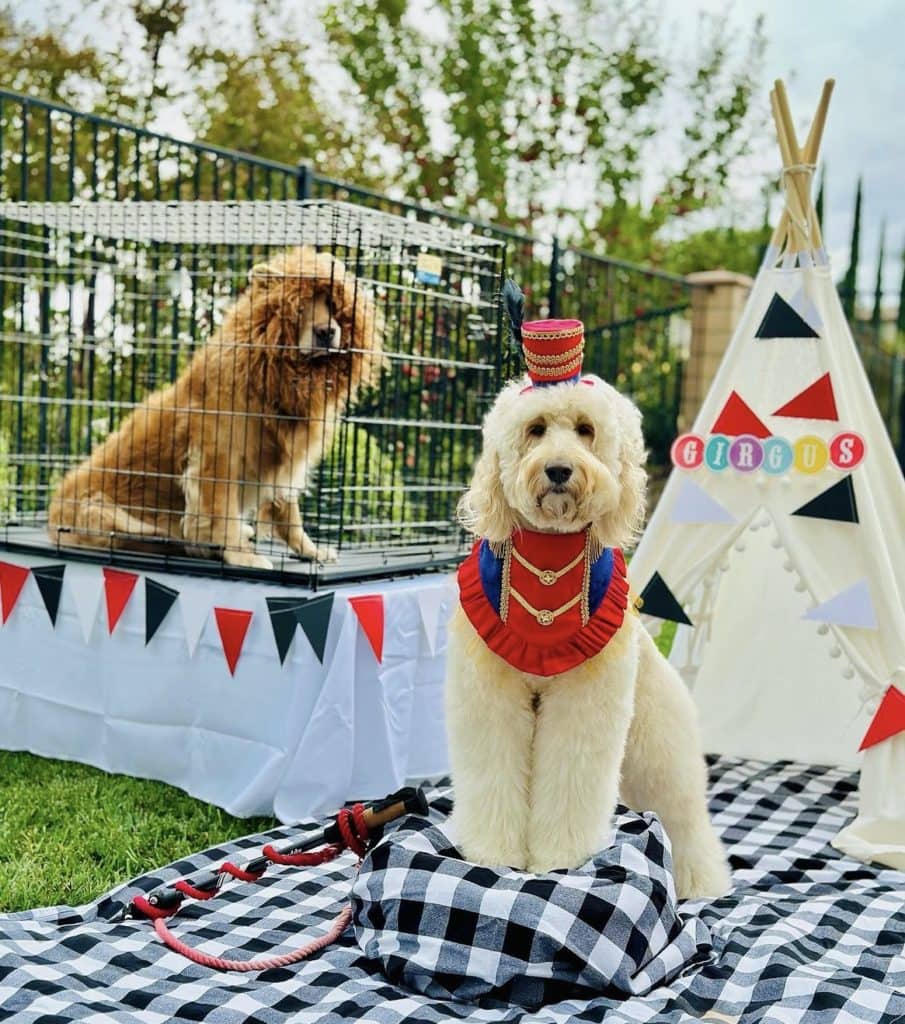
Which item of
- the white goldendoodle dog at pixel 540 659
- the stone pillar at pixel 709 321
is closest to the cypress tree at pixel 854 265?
the stone pillar at pixel 709 321

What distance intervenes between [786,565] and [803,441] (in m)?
0.45

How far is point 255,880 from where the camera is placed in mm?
3299

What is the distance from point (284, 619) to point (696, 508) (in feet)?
5.10

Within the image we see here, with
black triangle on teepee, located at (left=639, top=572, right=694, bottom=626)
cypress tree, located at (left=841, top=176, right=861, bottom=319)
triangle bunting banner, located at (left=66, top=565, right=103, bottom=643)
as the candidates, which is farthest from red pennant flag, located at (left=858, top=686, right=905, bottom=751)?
cypress tree, located at (left=841, top=176, right=861, bottom=319)

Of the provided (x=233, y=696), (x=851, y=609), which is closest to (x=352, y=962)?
(x=233, y=696)

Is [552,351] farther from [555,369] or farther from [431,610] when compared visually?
[431,610]

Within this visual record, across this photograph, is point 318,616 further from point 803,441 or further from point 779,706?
point 779,706

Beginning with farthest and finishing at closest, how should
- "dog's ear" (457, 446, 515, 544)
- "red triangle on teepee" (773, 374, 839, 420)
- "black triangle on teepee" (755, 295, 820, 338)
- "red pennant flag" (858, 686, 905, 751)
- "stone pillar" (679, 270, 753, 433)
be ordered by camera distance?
"stone pillar" (679, 270, 753, 433)
"black triangle on teepee" (755, 295, 820, 338)
"red triangle on teepee" (773, 374, 839, 420)
"red pennant flag" (858, 686, 905, 751)
"dog's ear" (457, 446, 515, 544)

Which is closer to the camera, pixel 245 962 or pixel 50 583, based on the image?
pixel 245 962

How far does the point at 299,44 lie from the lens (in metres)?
12.1

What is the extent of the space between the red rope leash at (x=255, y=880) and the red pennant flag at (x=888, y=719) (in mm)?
1751

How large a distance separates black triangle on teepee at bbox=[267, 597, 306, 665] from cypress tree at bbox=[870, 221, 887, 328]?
11.3 meters

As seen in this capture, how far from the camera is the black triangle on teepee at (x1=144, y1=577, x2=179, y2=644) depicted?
417 cm

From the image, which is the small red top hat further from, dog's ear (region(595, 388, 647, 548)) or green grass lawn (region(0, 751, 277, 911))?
green grass lawn (region(0, 751, 277, 911))
